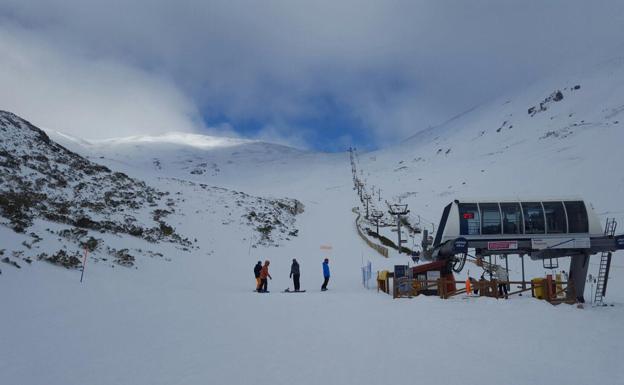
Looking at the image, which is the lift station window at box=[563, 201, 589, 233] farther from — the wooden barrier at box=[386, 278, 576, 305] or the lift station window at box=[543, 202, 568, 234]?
the wooden barrier at box=[386, 278, 576, 305]

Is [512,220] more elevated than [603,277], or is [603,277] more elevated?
[512,220]

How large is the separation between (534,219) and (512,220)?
853mm

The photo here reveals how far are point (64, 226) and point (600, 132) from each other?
76.6 m

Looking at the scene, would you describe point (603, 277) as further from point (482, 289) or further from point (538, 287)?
point (482, 289)

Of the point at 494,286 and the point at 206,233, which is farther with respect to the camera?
the point at 206,233

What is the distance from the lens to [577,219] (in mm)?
16719

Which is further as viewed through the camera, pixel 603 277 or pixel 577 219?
pixel 577 219

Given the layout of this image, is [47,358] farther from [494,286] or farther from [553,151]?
[553,151]

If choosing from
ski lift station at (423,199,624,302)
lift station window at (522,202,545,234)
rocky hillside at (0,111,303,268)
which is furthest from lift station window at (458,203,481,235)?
rocky hillside at (0,111,303,268)

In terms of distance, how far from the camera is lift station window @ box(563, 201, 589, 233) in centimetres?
1661

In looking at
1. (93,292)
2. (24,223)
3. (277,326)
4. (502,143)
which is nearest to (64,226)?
(24,223)

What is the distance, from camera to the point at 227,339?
940cm

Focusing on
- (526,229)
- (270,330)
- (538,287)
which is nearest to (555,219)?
(526,229)

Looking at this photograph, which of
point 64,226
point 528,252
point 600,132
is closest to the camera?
point 528,252
